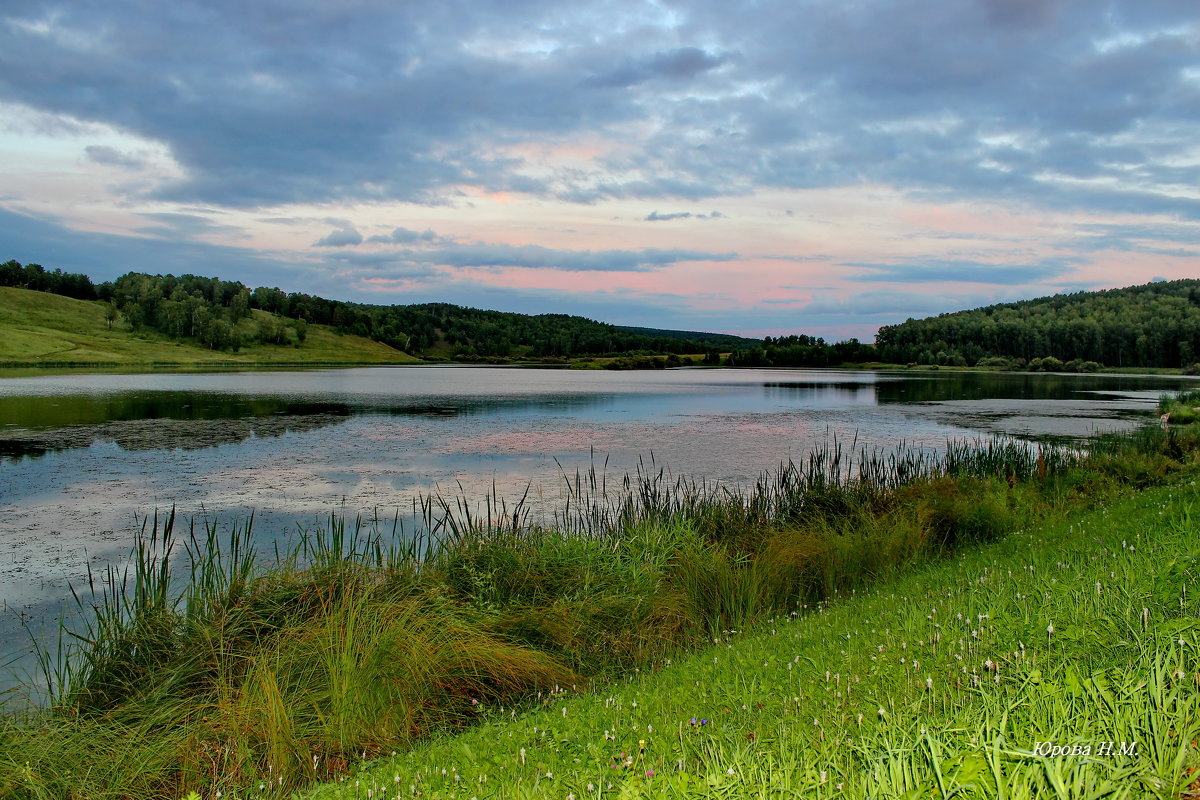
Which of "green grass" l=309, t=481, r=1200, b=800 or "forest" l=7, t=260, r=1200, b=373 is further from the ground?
"forest" l=7, t=260, r=1200, b=373

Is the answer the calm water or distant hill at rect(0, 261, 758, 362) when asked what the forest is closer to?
distant hill at rect(0, 261, 758, 362)

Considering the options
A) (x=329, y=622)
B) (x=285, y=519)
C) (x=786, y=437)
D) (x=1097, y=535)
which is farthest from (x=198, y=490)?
(x=786, y=437)

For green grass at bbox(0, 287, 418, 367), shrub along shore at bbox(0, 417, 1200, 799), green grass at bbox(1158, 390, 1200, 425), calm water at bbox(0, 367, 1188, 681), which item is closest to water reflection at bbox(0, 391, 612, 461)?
calm water at bbox(0, 367, 1188, 681)

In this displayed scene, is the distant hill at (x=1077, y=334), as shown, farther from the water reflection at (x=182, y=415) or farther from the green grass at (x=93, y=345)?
the green grass at (x=93, y=345)

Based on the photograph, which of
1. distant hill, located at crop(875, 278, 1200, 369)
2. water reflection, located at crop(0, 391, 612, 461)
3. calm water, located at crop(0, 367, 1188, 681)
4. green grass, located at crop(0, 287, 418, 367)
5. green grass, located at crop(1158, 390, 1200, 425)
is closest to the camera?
calm water, located at crop(0, 367, 1188, 681)

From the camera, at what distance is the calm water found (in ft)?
43.1

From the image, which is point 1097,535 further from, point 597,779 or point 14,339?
point 14,339

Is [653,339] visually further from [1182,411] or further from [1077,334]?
[1182,411]

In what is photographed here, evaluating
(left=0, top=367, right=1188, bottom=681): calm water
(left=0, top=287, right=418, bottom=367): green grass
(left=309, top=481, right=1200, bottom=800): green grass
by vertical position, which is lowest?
(left=0, top=367, right=1188, bottom=681): calm water

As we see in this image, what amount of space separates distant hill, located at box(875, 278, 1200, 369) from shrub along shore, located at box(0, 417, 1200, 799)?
120443 millimetres

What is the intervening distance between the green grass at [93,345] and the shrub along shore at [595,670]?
97.2 meters

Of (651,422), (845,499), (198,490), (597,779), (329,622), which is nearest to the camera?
(597,779)

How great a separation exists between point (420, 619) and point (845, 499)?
345 inches

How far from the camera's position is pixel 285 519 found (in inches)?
526
